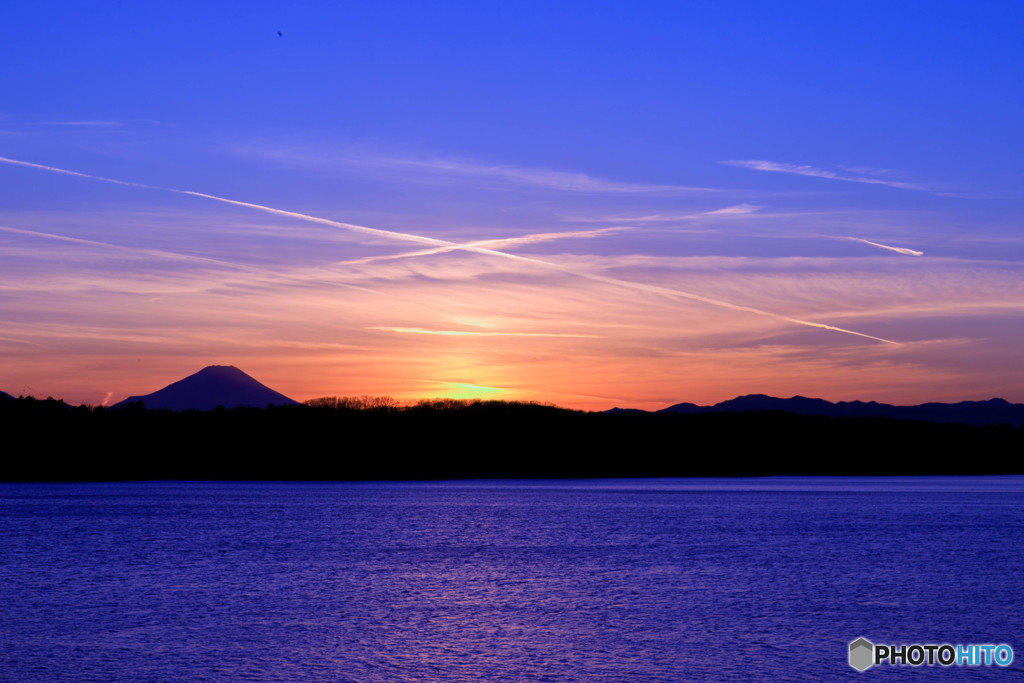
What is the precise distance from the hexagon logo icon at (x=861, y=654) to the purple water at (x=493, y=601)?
0.35 metres

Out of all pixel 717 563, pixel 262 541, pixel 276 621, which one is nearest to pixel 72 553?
pixel 262 541

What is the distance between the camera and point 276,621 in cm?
3095

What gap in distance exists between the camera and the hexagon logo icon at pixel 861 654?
23.9 m

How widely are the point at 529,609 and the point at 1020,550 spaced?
38004 mm

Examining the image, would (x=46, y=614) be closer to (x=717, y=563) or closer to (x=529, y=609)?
(x=529, y=609)

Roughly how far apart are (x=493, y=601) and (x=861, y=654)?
45.5ft

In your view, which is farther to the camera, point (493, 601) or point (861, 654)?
point (493, 601)

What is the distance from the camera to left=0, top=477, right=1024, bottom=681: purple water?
79.5ft

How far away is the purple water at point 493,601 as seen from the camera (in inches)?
953

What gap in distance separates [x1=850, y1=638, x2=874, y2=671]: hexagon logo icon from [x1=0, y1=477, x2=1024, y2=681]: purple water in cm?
35

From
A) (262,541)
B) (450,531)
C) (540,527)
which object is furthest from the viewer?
(540,527)

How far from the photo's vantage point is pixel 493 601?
35.8 metres

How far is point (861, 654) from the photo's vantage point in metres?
25.3

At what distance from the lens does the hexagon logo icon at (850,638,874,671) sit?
78.3 ft
